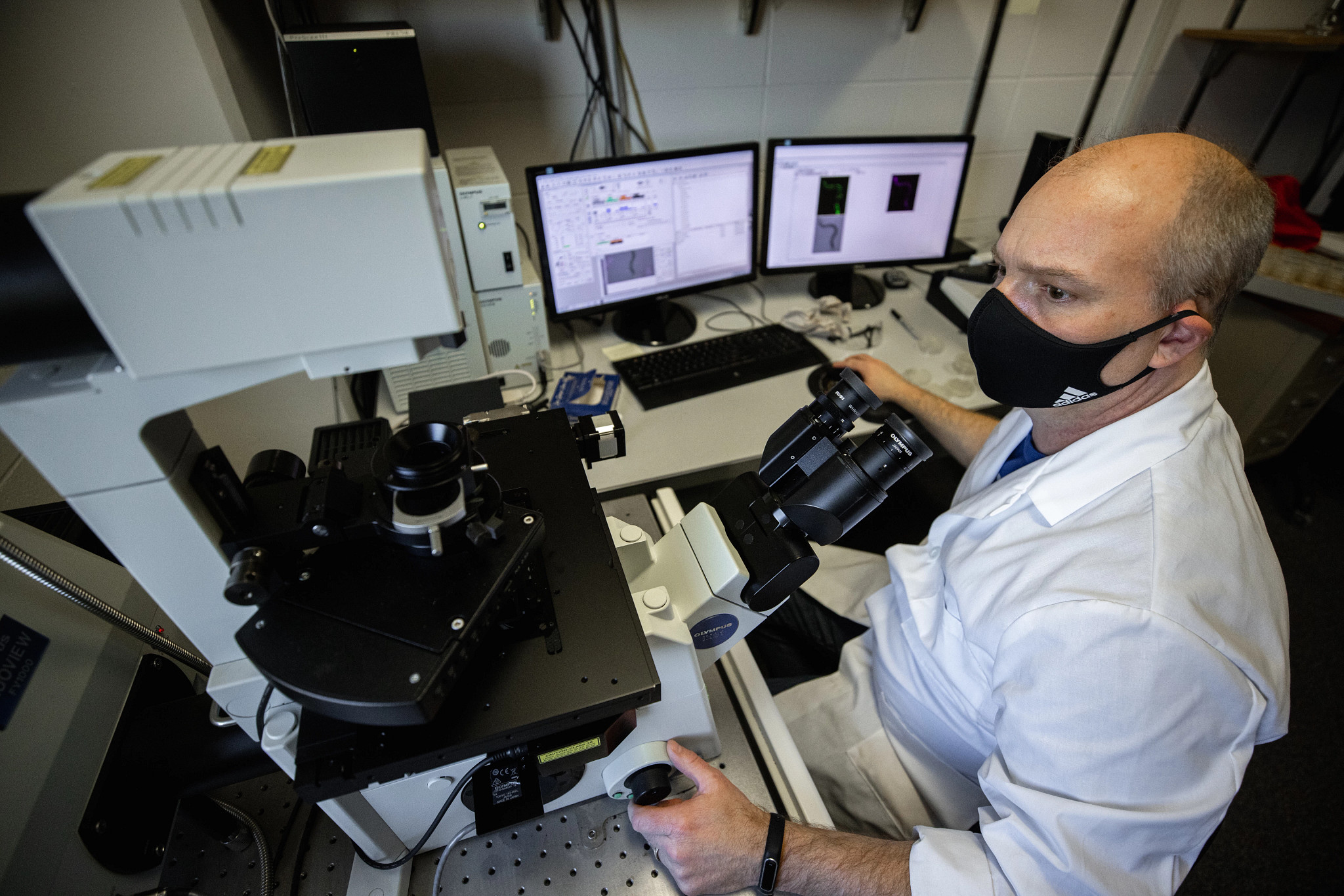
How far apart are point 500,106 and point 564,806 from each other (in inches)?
68.1

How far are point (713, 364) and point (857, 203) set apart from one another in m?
0.72

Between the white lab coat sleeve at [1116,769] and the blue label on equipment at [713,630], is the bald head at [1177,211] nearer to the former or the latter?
the white lab coat sleeve at [1116,769]

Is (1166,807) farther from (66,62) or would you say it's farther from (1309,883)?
(66,62)

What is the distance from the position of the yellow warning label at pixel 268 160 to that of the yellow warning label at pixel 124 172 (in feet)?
0.23

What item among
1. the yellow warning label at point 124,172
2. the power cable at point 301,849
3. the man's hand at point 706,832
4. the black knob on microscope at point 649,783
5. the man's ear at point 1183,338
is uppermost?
the yellow warning label at point 124,172

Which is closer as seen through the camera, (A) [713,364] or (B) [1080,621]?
(B) [1080,621]

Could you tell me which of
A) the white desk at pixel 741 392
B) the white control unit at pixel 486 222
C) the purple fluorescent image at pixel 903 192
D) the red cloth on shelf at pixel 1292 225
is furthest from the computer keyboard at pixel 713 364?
the red cloth on shelf at pixel 1292 225

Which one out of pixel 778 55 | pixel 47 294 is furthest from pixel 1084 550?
pixel 778 55

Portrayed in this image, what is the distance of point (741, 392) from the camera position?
155cm

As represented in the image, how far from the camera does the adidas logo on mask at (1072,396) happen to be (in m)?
0.92

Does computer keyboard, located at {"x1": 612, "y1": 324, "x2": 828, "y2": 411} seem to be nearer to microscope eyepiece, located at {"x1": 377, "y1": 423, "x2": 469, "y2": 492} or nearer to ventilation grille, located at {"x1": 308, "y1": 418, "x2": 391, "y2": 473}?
ventilation grille, located at {"x1": 308, "y1": 418, "x2": 391, "y2": 473}

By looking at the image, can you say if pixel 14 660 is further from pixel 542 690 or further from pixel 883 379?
pixel 883 379

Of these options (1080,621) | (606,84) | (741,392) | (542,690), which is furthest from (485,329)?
(1080,621)

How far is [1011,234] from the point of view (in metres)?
0.93
